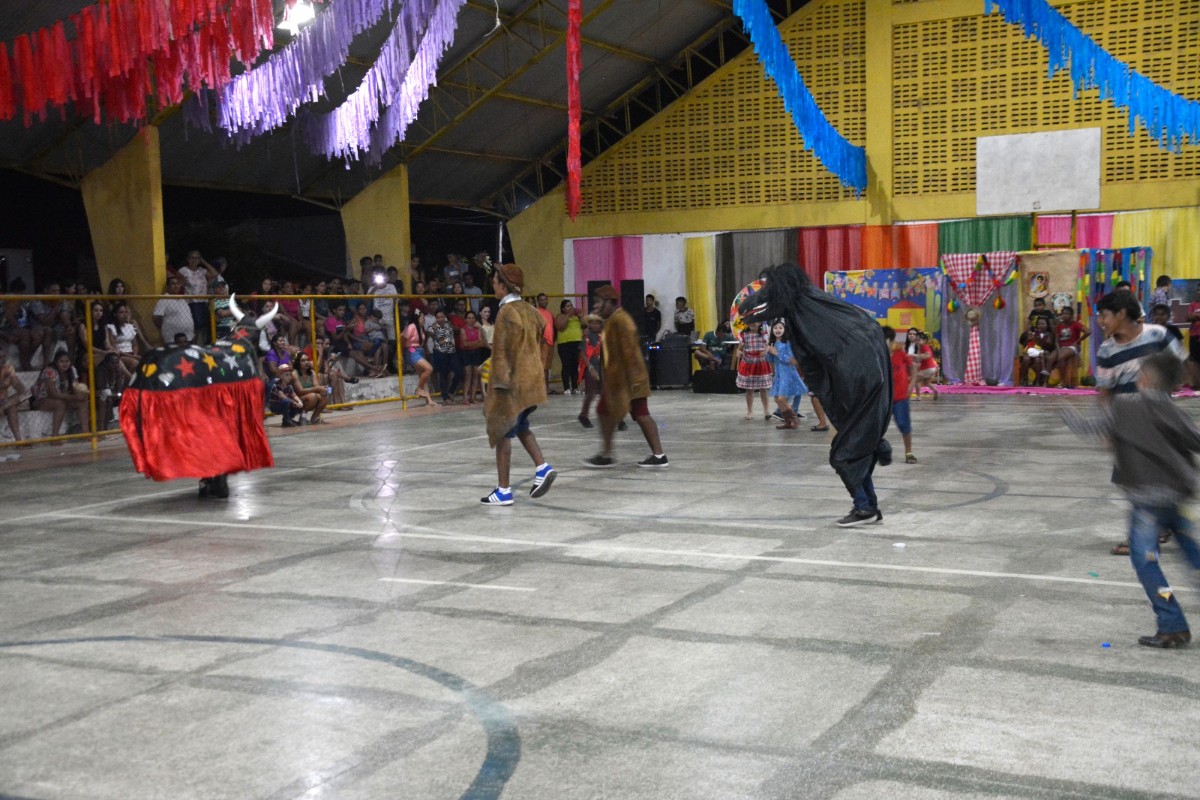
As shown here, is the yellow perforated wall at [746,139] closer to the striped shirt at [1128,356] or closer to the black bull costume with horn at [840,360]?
the black bull costume with horn at [840,360]

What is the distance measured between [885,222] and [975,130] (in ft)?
7.46

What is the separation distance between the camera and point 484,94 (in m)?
21.7

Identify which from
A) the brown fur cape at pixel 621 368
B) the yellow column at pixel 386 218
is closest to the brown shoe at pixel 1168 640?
the brown fur cape at pixel 621 368

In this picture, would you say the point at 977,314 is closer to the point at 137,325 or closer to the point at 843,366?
the point at 137,325

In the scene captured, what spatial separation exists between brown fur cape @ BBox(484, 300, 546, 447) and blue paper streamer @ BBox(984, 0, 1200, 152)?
21.7 feet

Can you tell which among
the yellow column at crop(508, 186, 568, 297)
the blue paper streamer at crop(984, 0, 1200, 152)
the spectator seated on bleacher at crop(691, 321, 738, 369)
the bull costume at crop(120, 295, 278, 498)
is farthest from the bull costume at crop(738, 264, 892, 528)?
the yellow column at crop(508, 186, 568, 297)

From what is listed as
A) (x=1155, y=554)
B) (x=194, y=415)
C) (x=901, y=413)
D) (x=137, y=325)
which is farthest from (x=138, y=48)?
(x=1155, y=554)

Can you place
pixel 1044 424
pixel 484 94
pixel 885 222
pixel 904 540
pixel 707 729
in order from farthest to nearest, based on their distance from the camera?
pixel 885 222 → pixel 484 94 → pixel 1044 424 → pixel 904 540 → pixel 707 729

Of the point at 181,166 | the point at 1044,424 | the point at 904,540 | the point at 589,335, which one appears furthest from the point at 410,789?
the point at 181,166

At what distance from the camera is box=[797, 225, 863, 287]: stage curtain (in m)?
24.0

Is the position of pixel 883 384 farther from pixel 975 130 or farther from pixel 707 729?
pixel 975 130

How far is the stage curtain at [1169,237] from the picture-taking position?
70.0 ft

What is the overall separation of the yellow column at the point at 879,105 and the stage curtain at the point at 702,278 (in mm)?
3282

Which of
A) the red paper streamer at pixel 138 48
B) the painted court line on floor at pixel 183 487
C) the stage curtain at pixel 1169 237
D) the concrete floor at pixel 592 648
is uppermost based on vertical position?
the red paper streamer at pixel 138 48
